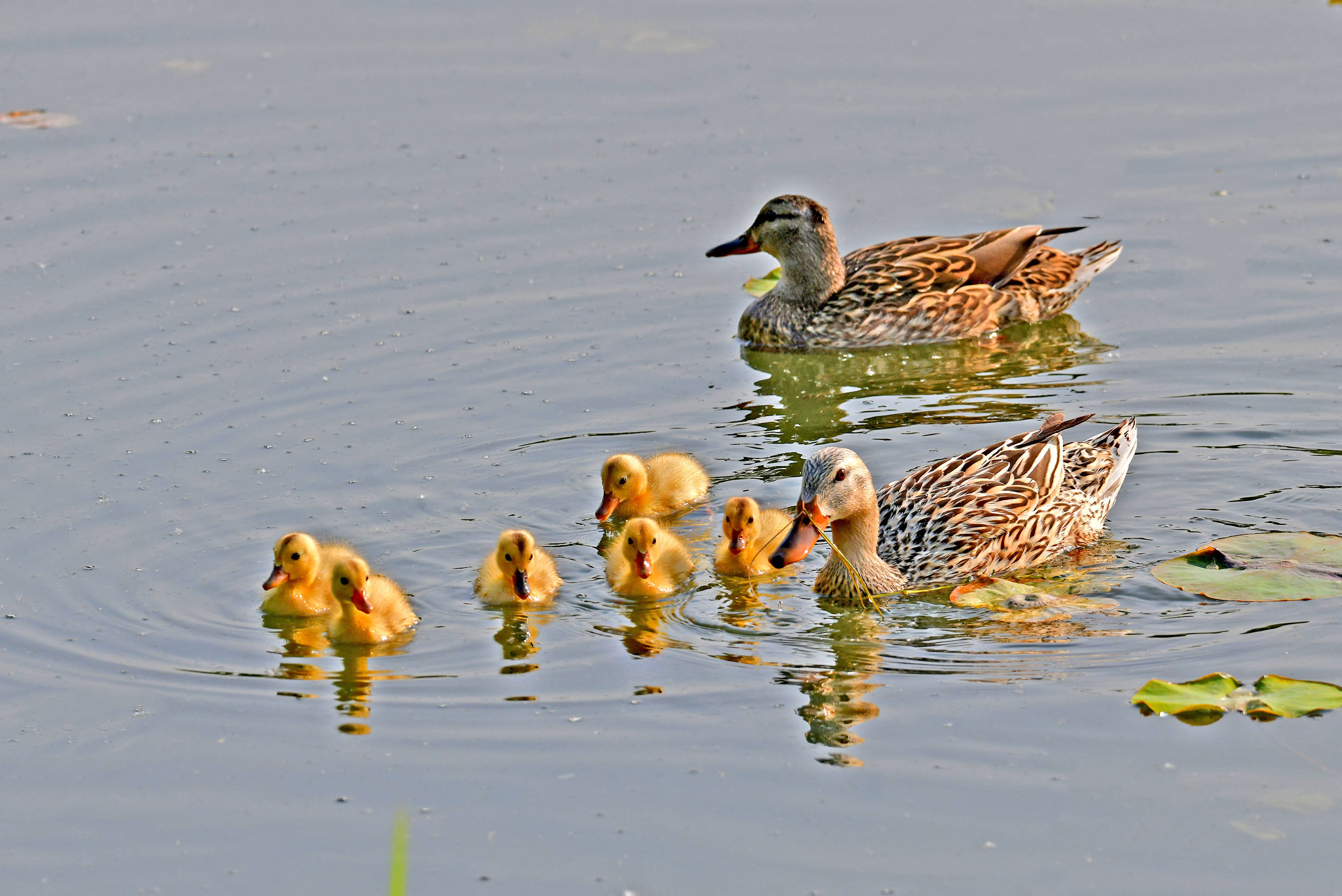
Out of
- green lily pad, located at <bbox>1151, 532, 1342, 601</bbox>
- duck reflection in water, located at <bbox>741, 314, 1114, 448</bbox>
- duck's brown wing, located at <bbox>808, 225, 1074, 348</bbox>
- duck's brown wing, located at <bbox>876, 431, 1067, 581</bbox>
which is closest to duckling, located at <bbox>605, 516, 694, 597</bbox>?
duck's brown wing, located at <bbox>876, 431, 1067, 581</bbox>

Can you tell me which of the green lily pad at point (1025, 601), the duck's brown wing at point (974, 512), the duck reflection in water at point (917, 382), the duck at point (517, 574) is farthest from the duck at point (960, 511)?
the duck reflection in water at point (917, 382)

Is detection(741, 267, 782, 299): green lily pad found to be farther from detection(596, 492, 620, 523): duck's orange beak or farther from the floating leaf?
the floating leaf

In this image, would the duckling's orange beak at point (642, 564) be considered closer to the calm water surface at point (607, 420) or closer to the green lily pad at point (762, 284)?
the calm water surface at point (607, 420)

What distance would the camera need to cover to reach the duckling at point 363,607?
7367mm

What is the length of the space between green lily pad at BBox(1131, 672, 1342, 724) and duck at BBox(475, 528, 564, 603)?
261cm

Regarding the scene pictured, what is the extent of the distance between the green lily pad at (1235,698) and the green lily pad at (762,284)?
6.50 meters

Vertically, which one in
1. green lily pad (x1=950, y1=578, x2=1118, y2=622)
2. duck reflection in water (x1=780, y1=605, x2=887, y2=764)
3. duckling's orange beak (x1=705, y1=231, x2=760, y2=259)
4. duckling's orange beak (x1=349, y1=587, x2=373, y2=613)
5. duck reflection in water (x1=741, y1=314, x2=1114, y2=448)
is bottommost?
duck reflection in water (x1=780, y1=605, x2=887, y2=764)

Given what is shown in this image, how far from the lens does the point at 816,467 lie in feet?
24.7

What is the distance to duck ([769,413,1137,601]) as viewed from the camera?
24.9 ft

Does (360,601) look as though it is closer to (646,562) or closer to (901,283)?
(646,562)

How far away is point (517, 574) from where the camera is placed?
7.62 meters

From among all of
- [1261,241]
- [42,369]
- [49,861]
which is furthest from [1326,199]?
[49,861]

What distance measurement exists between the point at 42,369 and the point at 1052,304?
6434 mm

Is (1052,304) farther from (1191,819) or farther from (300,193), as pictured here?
(1191,819)
